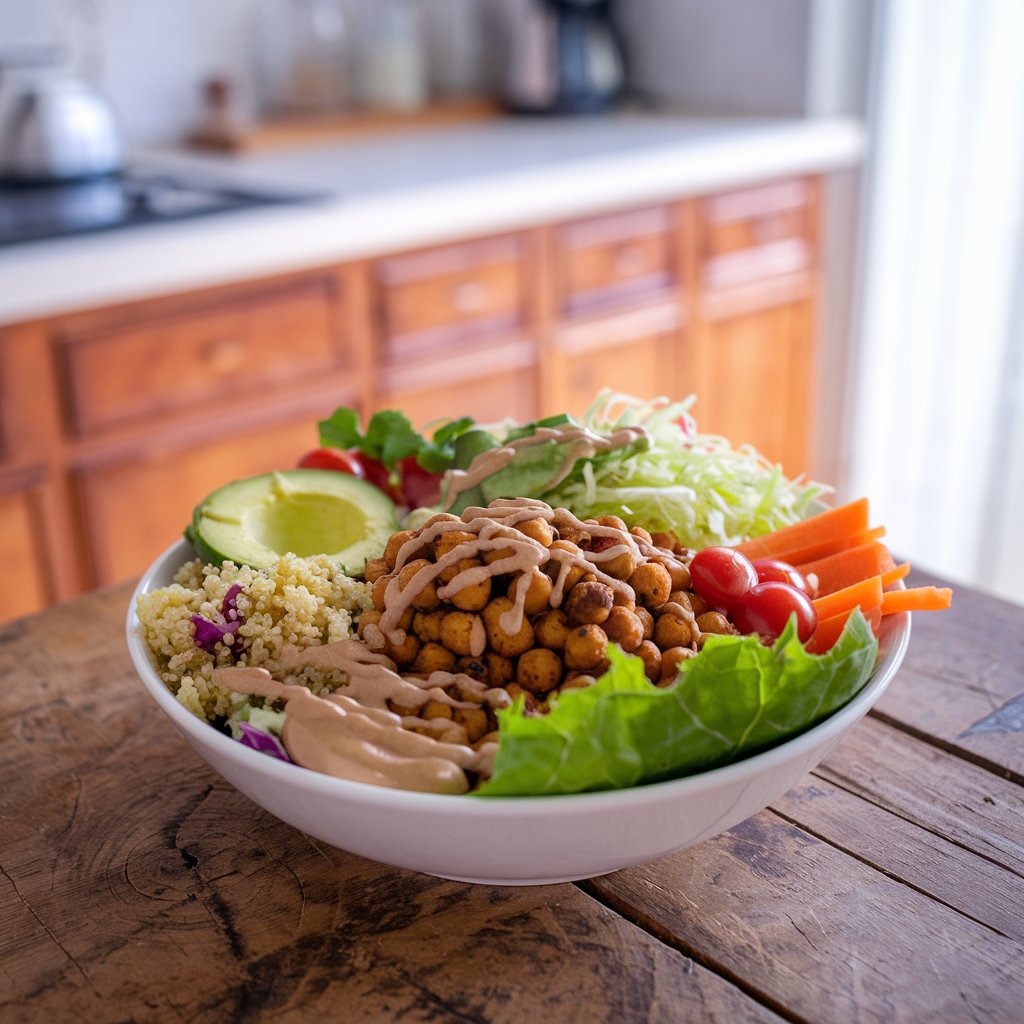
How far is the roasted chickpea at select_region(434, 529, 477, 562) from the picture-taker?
0.85 m

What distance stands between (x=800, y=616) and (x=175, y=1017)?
0.51 m

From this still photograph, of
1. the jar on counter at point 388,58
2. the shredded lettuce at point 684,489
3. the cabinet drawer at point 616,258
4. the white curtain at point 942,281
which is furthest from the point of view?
the jar on counter at point 388,58

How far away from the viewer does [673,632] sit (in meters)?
0.85

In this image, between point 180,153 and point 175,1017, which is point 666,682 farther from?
point 180,153

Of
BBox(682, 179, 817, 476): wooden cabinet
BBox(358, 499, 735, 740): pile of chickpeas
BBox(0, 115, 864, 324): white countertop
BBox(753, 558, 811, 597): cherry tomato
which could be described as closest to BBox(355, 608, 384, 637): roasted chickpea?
BBox(358, 499, 735, 740): pile of chickpeas

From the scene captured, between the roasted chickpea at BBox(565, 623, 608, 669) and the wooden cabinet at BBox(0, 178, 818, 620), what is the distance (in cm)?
138

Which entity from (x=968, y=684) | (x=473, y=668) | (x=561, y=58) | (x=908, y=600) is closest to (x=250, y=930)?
(x=473, y=668)

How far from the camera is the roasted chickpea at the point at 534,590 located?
82 cm

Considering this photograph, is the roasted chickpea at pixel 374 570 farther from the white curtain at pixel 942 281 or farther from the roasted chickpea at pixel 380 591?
the white curtain at pixel 942 281

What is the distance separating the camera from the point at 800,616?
0.91 m

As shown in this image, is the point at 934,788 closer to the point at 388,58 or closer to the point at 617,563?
the point at 617,563

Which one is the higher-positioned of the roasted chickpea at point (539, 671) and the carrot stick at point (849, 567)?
the roasted chickpea at point (539, 671)

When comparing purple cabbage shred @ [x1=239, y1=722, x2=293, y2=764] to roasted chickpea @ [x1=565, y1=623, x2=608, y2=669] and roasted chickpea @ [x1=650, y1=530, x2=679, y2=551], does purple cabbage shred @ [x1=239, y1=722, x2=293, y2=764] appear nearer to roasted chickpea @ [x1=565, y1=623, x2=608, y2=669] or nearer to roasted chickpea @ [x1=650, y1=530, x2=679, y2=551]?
roasted chickpea @ [x1=565, y1=623, x2=608, y2=669]

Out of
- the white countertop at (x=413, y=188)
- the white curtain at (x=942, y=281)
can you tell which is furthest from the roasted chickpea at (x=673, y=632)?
the white curtain at (x=942, y=281)
